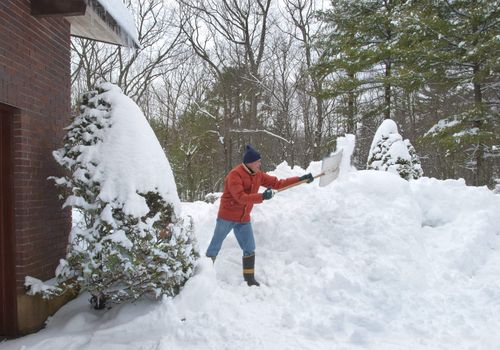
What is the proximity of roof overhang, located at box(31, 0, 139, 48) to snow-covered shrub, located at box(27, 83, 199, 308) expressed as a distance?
85 cm

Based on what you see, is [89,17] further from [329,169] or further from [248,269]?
[329,169]

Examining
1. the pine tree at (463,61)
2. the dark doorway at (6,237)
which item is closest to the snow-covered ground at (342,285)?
the dark doorway at (6,237)

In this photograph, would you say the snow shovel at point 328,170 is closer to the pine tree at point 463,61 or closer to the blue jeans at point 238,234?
the blue jeans at point 238,234

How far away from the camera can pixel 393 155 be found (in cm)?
1155

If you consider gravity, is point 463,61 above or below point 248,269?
above

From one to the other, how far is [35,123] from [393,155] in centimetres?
943

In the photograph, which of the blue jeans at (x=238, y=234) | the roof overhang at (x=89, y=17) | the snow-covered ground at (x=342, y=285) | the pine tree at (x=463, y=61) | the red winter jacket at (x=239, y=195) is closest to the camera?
the snow-covered ground at (x=342, y=285)

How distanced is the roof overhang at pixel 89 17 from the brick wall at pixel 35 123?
0.19 meters

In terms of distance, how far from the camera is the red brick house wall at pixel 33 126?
404 centimetres

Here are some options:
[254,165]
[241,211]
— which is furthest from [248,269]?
[254,165]

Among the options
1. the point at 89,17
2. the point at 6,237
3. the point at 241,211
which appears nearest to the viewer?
the point at 6,237

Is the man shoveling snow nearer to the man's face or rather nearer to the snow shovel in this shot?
the man's face

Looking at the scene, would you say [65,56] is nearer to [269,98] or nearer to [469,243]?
[469,243]

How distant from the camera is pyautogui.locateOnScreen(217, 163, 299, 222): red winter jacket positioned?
536 centimetres
